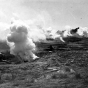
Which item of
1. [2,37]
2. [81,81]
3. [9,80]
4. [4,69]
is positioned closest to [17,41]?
[4,69]

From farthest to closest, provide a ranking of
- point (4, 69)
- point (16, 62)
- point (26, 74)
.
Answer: point (16, 62) < point (4, 69) < point (26, 74)

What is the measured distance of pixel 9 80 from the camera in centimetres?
3178

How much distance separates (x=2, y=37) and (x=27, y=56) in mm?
90923

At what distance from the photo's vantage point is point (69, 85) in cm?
2784

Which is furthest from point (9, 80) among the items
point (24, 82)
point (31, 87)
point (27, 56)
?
point (27, 56)

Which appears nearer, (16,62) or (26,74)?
(26,74)

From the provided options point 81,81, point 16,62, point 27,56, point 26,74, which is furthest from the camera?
point 27,56

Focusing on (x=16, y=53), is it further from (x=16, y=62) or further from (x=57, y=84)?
(x=57, y=84)

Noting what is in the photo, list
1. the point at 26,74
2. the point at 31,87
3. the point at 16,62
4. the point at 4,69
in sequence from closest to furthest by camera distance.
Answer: the point at 31,87
the point at 26,74
the point at 4,69
the point at 16,62

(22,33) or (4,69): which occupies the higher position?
(22,33)

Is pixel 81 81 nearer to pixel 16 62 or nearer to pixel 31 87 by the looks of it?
pixel 31 87

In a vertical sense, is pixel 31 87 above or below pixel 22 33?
below

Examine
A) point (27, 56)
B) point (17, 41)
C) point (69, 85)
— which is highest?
point (17, 41)

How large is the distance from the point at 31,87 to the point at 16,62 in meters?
21.6
